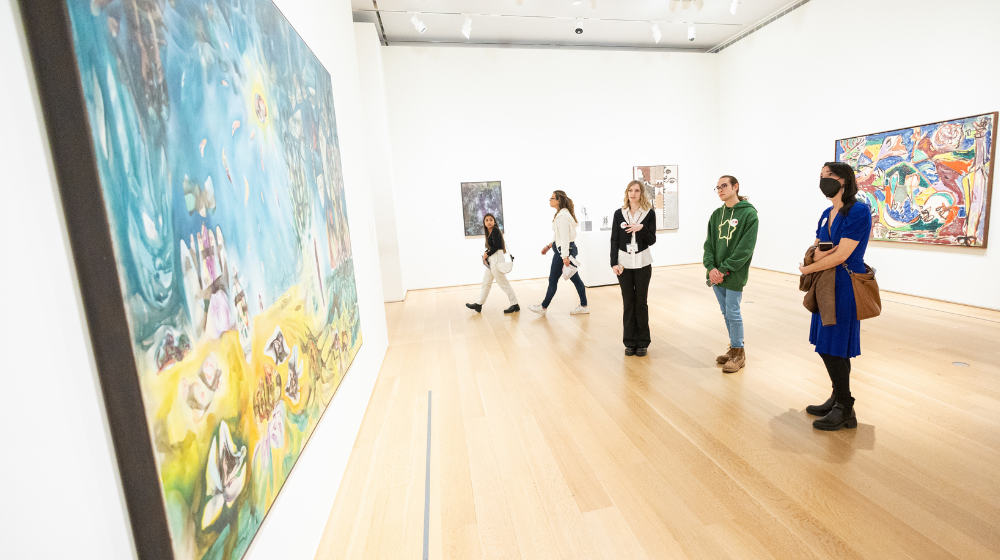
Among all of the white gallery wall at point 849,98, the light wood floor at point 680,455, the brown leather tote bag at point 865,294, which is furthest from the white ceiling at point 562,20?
the brown leather tote bag at point 865,294

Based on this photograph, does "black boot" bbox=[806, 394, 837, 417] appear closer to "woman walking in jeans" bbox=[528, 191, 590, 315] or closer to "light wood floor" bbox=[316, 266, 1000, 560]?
"light wood floor" bbox=[316, 266, 1000, 560]

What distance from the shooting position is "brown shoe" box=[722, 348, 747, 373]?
416cm

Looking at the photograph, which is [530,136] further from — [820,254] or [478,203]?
[820,254]

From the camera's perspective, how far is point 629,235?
4.57 meters

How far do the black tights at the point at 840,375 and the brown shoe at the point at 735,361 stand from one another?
3.65 feet

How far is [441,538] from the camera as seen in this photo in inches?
88.4

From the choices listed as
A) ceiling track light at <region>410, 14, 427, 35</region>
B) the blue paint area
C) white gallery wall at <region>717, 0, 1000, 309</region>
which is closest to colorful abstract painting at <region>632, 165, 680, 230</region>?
white gallery wall at <region>717, 0, 1000, 309</region>

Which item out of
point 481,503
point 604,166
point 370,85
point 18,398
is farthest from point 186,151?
point 604,166

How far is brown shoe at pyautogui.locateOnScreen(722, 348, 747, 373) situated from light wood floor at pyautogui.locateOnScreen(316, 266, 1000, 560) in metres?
0.07

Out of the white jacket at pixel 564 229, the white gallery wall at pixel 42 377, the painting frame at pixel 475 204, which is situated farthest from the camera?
the painting frame at pixel 475 204

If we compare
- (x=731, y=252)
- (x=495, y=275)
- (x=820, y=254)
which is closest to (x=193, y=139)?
(x=820, y=254)

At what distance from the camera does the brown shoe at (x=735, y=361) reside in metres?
4.16

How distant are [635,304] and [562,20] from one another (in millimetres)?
6615

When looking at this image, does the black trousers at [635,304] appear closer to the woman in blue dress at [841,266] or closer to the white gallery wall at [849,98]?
the woman in blue dress at [841,266]
